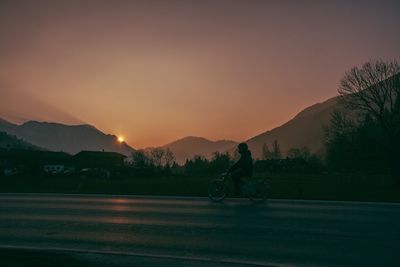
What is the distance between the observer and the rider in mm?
14594

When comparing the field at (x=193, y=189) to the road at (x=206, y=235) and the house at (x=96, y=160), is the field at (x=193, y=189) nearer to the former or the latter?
the road at (x=206, y=235)

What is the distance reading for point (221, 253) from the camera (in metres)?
6.80

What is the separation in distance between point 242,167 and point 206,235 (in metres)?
6.57

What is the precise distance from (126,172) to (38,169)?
42.9ft

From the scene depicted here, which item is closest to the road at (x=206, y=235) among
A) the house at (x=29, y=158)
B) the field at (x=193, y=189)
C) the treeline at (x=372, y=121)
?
the field at (x=193, y=189)

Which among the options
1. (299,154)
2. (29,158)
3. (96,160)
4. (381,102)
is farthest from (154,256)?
(299,154)

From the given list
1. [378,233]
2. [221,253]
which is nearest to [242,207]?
[378,233]

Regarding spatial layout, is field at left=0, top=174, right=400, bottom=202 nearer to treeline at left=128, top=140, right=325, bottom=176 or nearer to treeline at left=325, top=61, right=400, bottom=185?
treeline at left=325, top=61, right=400, bottom=185

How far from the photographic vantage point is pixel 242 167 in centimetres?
1461

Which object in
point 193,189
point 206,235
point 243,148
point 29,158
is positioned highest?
point 29,158

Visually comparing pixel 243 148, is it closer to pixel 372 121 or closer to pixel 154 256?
pixel 154 256

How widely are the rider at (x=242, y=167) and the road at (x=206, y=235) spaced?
2020 mm

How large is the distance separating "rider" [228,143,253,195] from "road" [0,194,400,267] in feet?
6.63

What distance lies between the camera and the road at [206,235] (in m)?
6.46
